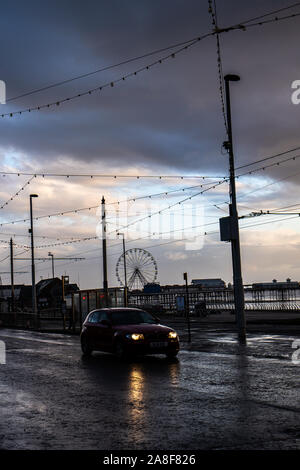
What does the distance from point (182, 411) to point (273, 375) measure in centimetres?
417

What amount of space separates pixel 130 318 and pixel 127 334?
4.60 ft

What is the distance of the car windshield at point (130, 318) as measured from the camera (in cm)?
1644

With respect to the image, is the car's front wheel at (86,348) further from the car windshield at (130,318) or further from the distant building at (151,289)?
the distant building at (151,289)

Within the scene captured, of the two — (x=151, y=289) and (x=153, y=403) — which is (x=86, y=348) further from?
(x=151, y=289)

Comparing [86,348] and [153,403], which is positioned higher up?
[86,348]

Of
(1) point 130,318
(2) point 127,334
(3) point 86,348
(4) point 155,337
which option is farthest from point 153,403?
(3) point 86,348

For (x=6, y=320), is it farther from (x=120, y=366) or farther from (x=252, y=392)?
(x=252, y=392)

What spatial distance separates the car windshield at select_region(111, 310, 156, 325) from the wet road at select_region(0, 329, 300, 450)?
1136 millimetres

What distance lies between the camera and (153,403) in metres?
8.88

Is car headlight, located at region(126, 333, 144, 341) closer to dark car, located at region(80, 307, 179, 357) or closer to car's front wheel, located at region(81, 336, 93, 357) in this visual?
dark car, located at region(80, 307, 179, 357)

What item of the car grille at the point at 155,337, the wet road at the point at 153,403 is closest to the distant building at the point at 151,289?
the wet road at the point at 153,403

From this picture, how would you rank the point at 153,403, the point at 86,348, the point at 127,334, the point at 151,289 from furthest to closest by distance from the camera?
the point at 151,289, the point at 86,348, the point at 127,334, the point at 153,403

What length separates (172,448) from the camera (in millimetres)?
6000
